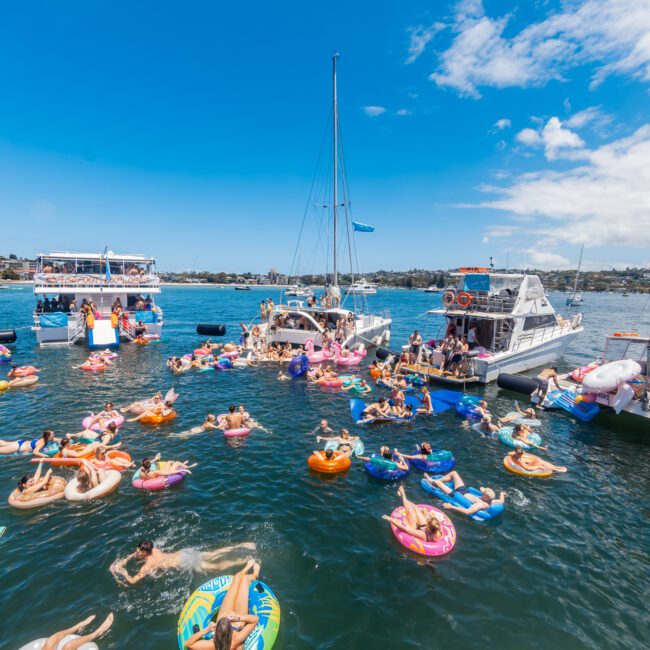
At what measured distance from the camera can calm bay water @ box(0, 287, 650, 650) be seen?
7781 mm

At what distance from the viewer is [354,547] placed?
9953 mm

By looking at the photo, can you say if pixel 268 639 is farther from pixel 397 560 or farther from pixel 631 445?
pixel 631 445

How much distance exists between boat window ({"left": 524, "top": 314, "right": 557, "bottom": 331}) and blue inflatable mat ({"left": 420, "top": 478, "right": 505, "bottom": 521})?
17.5m

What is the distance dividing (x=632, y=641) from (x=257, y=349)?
26.0m

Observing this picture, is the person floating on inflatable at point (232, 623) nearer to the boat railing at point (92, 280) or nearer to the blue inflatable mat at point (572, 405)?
the blue inflatable mat at point (572, 405)

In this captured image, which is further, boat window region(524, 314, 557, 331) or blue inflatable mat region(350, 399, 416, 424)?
boat window region(524, 314, 557, 331)

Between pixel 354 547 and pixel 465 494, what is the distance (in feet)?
13.5

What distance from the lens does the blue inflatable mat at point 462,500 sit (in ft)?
36.4

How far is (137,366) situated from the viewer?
27.8m

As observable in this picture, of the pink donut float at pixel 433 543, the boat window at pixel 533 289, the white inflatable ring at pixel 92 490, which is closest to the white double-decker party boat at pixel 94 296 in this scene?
the white inflatable ring at pixel 92 490

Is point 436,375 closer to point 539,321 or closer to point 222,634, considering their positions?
point 539,321

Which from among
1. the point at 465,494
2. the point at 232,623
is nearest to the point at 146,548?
the point at 232,623

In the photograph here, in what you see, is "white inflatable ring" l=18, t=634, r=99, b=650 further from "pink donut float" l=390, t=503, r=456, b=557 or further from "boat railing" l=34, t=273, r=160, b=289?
"boat railing" l=34, t=273, r=160, b=289

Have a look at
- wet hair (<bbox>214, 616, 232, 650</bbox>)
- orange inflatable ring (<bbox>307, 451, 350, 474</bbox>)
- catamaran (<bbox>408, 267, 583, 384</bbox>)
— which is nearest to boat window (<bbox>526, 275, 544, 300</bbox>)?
catamaran (<bbox>408, 267, 583, 384</bbox>)
